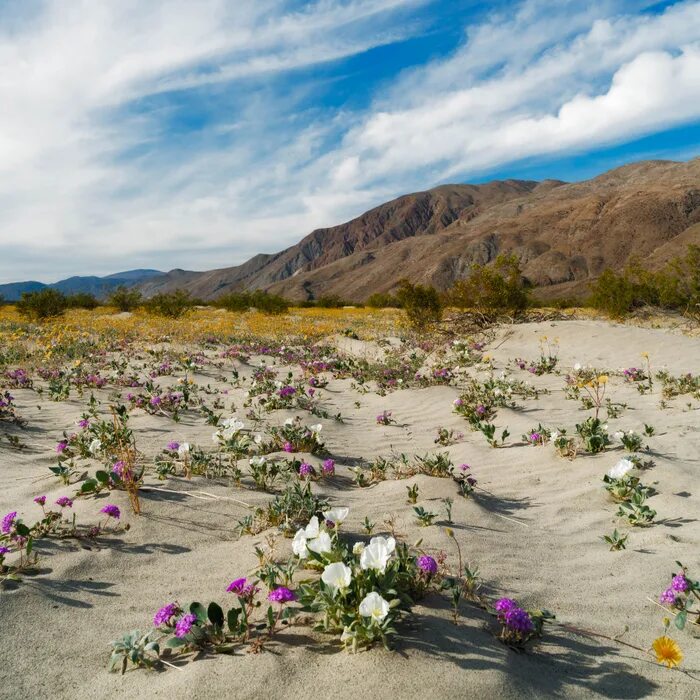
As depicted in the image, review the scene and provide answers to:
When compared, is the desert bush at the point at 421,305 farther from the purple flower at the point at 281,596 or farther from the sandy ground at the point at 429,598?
the purple flower at the point at 281,596

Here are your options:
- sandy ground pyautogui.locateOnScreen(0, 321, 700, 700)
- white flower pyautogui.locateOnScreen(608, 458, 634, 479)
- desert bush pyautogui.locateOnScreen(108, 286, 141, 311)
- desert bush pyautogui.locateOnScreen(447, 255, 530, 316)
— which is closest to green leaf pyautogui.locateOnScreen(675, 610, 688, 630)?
sandy ground pyautogui.locateOnScreen(0, 321, 700, 700)

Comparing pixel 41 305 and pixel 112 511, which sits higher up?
pixel 41 305

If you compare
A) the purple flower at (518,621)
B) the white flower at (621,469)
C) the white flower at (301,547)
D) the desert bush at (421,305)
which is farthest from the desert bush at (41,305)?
the purple flower at (518,621)

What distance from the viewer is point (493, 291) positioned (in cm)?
1501

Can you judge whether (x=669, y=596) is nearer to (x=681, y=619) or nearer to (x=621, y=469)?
(x=681, y=619)

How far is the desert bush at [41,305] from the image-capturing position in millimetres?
20812

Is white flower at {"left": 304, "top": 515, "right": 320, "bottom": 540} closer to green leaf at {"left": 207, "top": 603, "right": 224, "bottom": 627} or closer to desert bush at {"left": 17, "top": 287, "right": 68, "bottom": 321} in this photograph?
green leaf at {"left": 207, "top": 603, "right": 224, "bottom": 627}

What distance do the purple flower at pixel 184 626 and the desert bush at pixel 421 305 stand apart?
13.8 m

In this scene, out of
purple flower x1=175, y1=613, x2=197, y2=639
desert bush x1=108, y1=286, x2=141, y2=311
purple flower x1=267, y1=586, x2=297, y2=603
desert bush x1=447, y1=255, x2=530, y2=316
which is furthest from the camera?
desert bush x1=108, y1=286, x2=141, y2=311

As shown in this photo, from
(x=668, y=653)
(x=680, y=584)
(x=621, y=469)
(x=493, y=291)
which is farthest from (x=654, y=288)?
(x=668, y=653)

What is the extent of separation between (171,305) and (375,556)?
2277 centimetres

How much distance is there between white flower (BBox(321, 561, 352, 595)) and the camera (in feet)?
6.46

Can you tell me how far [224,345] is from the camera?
13.5 meters

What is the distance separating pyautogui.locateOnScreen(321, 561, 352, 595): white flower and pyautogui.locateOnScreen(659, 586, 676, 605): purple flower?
156cm
